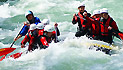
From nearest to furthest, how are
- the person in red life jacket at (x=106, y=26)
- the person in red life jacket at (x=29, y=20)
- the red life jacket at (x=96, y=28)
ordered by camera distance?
the person in red life jacket at (x=106, y=26) < the red life jacket at (x=96, y=28) < the person in red life jacket at (x=29, y=20)

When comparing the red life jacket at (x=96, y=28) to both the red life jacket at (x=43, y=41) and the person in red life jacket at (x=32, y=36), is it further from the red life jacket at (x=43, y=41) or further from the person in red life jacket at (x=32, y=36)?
the person in red life jacket at (x=32, y=36)

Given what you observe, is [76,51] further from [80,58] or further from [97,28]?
[97,28]

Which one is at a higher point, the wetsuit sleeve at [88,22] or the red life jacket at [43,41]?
the wetsuit sleeve at [88,22]

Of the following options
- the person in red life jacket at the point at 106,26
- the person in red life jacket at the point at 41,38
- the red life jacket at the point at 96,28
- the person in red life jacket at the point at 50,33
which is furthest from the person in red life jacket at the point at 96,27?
the person in red life jacket at the point at 41,38

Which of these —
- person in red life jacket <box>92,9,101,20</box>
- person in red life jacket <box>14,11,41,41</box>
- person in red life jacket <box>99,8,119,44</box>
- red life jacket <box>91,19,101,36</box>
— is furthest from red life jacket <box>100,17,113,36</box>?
person in red life jacket <box>14,11,41,41</box>

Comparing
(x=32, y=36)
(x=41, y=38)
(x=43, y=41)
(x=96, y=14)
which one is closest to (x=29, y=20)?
(x=32, y=36)

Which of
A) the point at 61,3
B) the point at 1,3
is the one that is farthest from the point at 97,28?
the point at 1,3

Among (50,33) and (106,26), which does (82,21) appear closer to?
(106,26)

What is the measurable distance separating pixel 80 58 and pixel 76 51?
0.38m


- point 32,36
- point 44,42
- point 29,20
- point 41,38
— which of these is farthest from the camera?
point 29,20

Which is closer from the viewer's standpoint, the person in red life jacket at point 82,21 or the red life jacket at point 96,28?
the red life jacket at point 96,28

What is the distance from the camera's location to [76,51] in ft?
20.6

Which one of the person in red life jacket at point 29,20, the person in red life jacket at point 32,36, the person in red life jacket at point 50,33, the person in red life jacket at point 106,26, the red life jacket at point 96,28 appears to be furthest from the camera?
the person in red life jacket at point 29,20

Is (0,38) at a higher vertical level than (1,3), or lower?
lower
